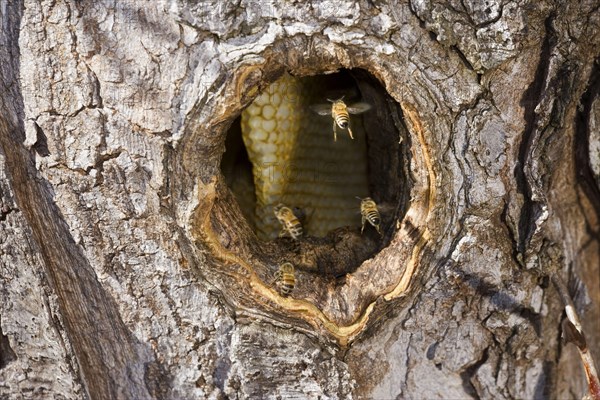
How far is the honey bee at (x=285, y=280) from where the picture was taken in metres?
1.80

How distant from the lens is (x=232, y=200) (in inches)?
74.0

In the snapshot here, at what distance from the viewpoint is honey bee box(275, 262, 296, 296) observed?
1.80 metres

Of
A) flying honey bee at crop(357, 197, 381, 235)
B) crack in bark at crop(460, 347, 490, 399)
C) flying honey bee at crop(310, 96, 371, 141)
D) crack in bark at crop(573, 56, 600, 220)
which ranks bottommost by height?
crack in bark at crop(460, 347, 490, 399)

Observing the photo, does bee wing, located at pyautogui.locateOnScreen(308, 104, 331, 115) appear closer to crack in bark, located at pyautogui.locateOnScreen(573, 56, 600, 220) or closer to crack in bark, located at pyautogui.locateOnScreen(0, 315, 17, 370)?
crack in bark, located at pyautogui.locateOnScreen(573, 56, 600, 220)

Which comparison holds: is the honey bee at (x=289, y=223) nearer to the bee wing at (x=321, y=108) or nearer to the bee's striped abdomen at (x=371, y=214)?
the bee's striped abdomen at (x=371, y=214)

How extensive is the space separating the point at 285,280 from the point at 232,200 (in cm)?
27

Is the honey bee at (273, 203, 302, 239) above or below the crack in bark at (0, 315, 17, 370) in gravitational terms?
above

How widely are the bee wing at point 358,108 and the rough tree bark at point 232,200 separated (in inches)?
15.8

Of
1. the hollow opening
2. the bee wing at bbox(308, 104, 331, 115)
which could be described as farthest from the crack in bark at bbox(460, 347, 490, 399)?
the bee wing at bbox(308, 104, 331, 115)

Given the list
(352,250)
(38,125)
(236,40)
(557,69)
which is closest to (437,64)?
(557,69)

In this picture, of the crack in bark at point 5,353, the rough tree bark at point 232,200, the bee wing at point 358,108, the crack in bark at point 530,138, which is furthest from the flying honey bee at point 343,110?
the crack in bark at point 5,353

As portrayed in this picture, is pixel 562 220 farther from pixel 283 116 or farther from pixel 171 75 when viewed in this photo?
pixel 171 75

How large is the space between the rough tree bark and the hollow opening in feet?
0.48

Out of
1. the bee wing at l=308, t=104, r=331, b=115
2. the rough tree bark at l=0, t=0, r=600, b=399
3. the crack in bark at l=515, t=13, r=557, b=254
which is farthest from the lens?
the bee wing at l=308, t=104, r=331, b=115
